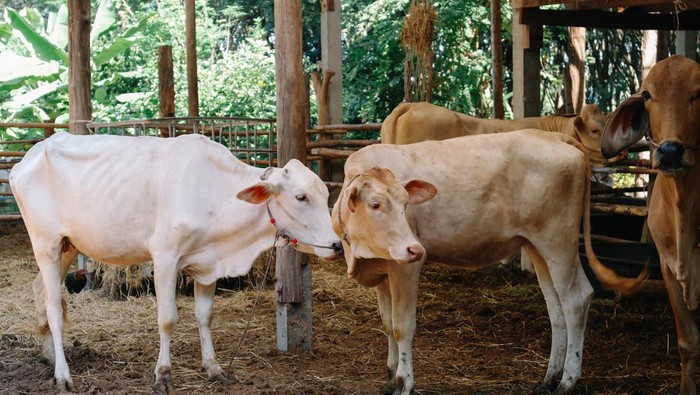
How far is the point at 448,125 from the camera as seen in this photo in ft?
29.0

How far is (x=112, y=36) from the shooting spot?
21.2 m

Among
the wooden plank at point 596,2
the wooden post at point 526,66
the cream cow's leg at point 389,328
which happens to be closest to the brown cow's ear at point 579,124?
the wooden post at point 526,66

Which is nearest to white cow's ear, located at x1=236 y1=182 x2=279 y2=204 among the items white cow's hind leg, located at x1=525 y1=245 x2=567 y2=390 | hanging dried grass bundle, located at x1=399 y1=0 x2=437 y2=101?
white cow's hind leg, located at x1=525 y1=245 x2=567 y2=390

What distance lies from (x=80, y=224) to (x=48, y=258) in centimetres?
31

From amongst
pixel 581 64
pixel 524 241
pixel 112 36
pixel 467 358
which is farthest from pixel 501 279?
pixel 112 36

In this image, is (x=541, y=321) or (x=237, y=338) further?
(x=541, y=321)

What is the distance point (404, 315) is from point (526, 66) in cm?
546

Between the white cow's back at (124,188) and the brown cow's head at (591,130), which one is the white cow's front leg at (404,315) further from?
the brown cow's head at (591,130)

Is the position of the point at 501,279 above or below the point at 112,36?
below

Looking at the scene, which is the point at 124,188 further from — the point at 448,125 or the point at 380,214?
the point at 448,125

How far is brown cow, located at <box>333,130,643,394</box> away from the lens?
504cm

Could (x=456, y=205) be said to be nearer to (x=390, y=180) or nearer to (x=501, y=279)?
(x=390, y=180)

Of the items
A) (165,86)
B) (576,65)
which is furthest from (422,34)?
(576,65)

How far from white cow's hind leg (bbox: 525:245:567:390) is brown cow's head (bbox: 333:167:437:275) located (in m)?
1.05
